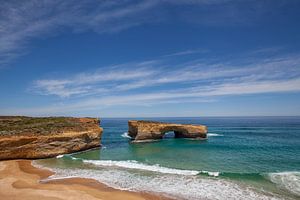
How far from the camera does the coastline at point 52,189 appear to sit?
1539 cm

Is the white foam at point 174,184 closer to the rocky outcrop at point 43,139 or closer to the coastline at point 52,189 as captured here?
the coastline at point 52,189

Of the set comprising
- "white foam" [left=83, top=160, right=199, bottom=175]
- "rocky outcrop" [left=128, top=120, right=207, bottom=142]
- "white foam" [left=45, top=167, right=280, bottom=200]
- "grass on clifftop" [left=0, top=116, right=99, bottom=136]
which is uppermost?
"grass on clifftop" [left=0, top=116, right=99, bottom=136]

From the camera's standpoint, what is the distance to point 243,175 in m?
20.1

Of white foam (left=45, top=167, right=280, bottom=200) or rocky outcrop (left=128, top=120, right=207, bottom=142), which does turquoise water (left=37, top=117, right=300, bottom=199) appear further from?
rocky outcrop (left=128, top=120, right=207, bottom=142)

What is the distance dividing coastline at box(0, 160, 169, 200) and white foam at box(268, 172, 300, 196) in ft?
28.5

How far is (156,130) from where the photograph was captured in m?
45.8

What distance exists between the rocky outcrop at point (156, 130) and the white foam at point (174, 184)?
22.6m

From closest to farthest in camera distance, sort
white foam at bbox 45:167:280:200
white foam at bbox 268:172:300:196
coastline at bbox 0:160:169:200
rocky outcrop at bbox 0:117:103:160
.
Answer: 1. coastline at bbox 0:160:169:200
2. white foam at bbox 45:167:280:200
3. white foam at bbox 268:172:300:196
4. rocky outcrop at bbox 0:117:103:160

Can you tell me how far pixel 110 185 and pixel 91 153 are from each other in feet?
47.6

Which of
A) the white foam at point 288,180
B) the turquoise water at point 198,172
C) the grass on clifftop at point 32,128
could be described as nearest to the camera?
the turquoise water at point 198,172

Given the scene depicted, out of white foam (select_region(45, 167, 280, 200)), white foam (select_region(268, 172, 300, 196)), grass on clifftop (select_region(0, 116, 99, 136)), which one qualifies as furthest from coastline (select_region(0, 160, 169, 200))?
white foam (select_region(268, 172, 300, 196))

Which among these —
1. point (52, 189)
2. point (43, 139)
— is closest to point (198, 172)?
point (52, 189)

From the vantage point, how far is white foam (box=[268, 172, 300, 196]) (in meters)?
16.9

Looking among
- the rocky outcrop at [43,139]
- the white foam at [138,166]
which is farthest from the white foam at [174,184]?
the rocky outcrop at [43,139]
